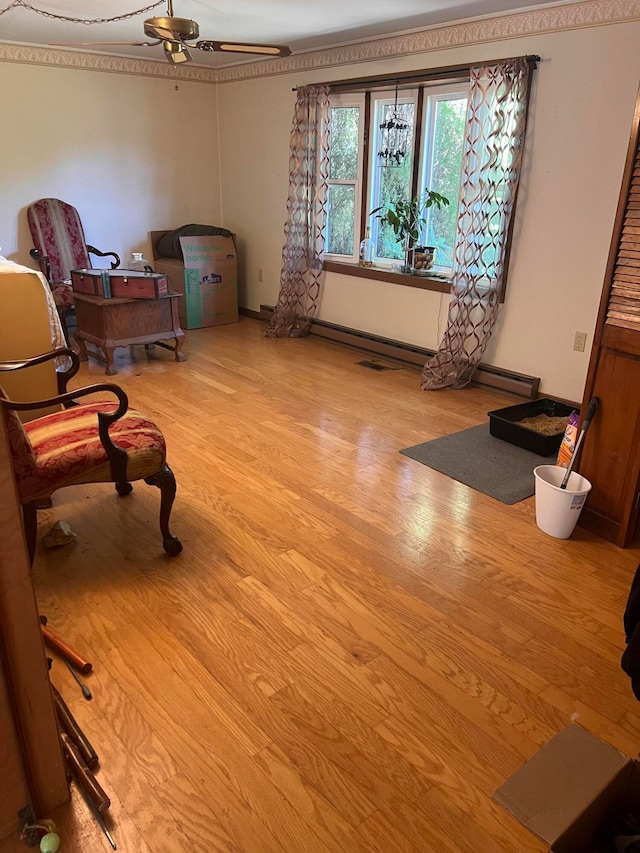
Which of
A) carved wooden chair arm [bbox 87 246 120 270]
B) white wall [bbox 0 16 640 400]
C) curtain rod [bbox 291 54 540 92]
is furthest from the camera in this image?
carved wooden chair arm [bbox 87 246 120 270]

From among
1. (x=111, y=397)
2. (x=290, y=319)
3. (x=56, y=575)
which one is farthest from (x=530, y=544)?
(x=290, y=319)

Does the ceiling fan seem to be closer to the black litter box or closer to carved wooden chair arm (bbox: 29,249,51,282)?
the black litter box

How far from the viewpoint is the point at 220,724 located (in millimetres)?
1699

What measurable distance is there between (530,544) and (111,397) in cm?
265

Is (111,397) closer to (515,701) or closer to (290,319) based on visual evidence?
(290,319)

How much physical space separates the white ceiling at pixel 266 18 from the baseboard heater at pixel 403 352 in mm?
2144

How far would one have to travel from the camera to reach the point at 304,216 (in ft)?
17.7

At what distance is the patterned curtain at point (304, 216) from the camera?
509 cm

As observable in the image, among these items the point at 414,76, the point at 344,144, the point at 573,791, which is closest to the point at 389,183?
the point at 344,144

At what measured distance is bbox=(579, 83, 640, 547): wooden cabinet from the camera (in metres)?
2.35

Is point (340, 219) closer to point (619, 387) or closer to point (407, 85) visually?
point (407, 85)

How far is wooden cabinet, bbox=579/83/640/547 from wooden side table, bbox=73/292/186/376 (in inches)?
123

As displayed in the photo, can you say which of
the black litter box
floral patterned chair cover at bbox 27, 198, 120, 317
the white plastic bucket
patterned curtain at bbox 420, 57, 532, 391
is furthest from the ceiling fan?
floral patterned chair cover at bbox 27, 198, 120, 317

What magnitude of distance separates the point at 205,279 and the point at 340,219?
1359 millimetres
